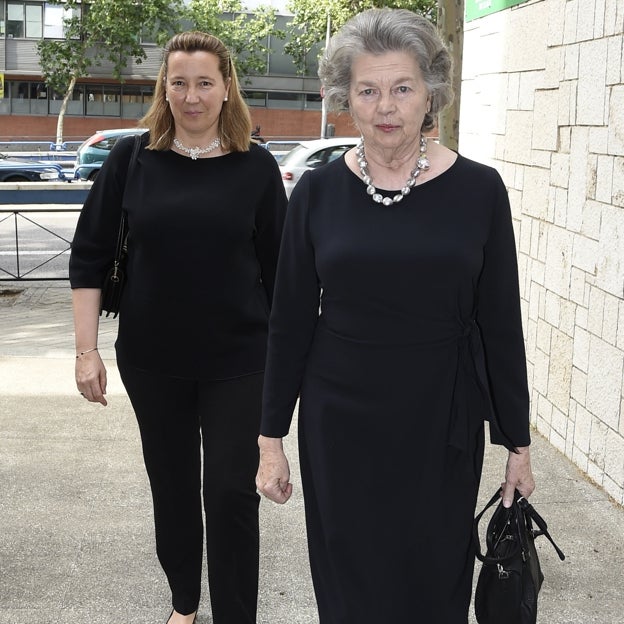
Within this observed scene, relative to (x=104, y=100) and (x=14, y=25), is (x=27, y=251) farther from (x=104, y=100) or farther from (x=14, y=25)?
(x=104, y=100)

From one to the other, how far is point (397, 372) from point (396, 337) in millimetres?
88

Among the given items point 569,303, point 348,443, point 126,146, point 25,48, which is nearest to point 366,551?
point 348,443

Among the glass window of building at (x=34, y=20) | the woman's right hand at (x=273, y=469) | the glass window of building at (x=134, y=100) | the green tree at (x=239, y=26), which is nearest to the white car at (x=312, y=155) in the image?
the woman's right hand at (x=273, y=469)

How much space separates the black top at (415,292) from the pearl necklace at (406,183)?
0.02 m

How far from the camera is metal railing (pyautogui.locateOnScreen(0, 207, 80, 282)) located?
44.1ft

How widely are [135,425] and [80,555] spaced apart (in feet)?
6.79

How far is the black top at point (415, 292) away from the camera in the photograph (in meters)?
2.66

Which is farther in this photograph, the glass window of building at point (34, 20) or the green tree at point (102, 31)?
the glass window of building at point (34, 20)

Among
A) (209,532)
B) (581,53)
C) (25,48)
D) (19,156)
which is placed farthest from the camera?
(25,48)

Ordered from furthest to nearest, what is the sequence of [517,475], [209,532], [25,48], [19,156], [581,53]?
[25,48] < [19,156] < [581,53] < [209,532] < [517,475]

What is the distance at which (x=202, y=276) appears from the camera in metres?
3.39

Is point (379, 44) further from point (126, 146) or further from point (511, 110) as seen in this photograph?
point (511, 110)

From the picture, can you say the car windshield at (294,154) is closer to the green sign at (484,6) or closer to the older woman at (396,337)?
the green sign at (484,6)

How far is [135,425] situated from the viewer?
6.60m
